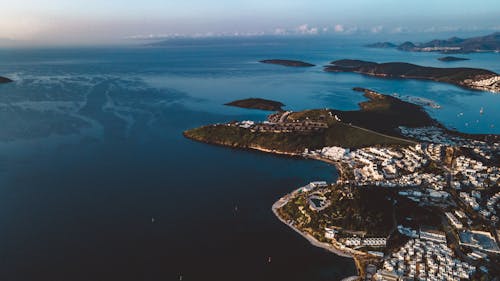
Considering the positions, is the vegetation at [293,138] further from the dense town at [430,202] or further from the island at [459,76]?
the island at [459,76]

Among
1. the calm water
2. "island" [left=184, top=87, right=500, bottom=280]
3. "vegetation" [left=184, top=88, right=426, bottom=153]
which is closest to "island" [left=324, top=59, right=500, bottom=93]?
the calm water

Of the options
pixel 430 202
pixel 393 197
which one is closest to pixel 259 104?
pixel 393 197

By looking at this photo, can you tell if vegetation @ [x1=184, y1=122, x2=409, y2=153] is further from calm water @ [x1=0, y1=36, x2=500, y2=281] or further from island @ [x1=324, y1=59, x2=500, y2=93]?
island @ [x1=324, y1=59, x2=500, y2=93]

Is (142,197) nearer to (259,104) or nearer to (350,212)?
(350,212)

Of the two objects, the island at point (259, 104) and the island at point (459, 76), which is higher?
the island at point (459, 76)

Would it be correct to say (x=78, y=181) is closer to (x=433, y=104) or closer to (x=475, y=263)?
(x=475, y=263)

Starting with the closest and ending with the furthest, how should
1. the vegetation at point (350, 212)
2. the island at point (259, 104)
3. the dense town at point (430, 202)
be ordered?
the dense town at point (430, 202) → the vegetation at point (350, 212) → the island at point (259, 104)

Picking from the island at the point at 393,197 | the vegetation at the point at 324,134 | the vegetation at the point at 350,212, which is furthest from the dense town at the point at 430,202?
the vegetation at the point at 324,134
